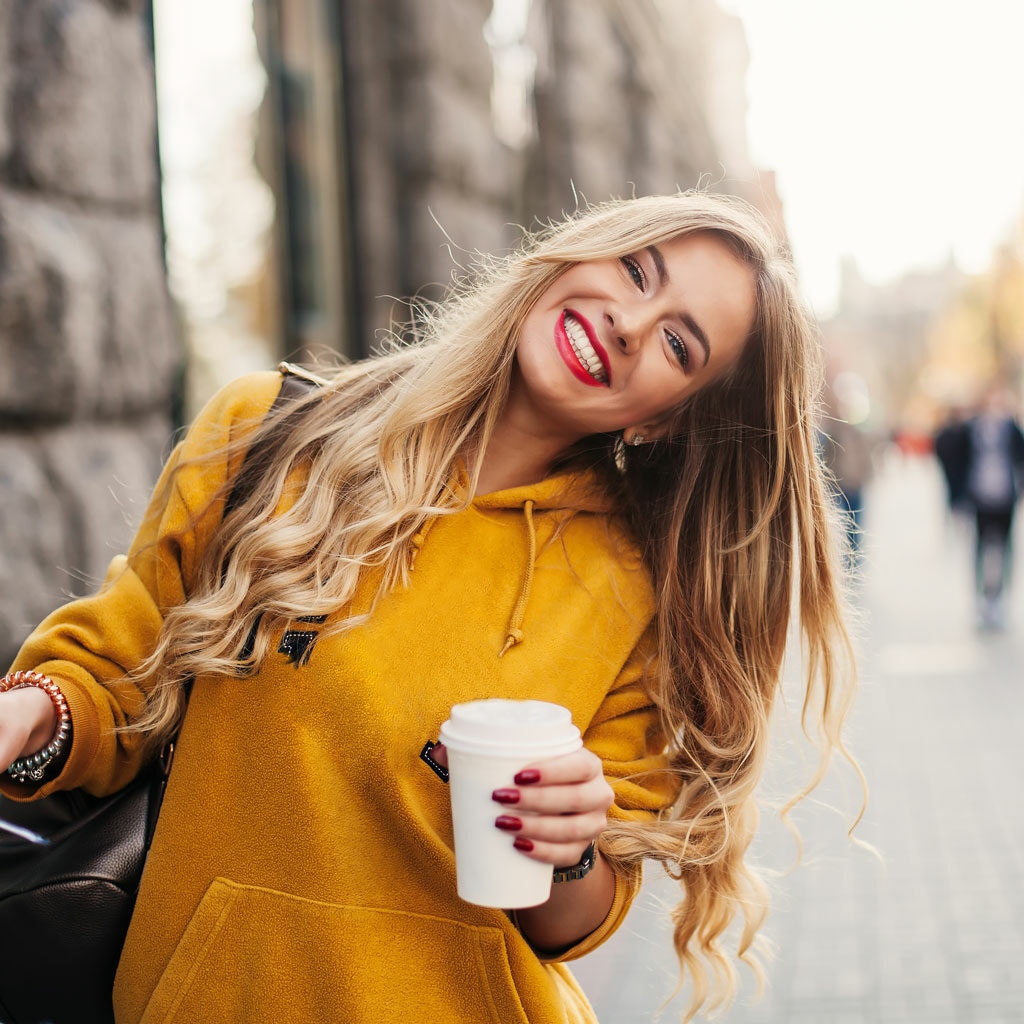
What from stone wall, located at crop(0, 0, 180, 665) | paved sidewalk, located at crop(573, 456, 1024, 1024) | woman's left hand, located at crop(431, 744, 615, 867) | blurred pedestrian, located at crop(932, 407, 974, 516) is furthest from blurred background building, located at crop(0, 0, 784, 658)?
blurred pedestrian, located at crop(932, 407, 974, 516)

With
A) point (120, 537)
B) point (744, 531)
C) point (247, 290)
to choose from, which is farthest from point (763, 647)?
point (247, 290)

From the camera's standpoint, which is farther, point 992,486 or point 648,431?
point 992,486

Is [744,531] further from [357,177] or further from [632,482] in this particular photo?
[357,177]

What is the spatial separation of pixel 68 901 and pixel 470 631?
72cm

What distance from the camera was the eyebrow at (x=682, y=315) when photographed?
191 cm

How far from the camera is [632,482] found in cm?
216

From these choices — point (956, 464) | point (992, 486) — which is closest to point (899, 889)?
point (992, 486)

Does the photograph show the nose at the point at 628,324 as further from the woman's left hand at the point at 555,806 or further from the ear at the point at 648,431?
the woman's left hand at the point at 555,806

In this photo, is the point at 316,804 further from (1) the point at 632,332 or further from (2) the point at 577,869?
(1) the point at 632,332

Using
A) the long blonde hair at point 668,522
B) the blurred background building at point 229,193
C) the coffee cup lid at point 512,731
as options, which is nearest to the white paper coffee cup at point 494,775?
the coffee cup lid at point 512,731

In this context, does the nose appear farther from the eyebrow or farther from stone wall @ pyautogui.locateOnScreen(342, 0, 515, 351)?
stone wall @ pyautogui.locateOnScreen(342, 0, 515, 351)

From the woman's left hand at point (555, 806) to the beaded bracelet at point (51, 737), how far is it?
69 centimetres

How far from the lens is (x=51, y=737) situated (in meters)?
1.61

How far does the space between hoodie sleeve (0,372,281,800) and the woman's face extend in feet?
1.63
